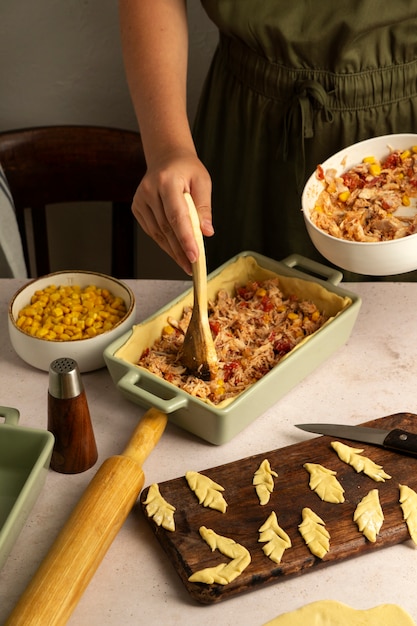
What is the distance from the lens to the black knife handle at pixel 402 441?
1.35 metres

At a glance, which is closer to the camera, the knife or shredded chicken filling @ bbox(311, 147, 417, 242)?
the knife

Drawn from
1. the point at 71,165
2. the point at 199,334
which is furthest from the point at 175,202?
the point at 71,165

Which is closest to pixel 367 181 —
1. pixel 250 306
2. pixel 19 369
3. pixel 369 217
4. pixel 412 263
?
pixel 369 217

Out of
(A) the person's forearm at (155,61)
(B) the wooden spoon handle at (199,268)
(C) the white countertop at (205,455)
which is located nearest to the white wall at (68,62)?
(A) the person's forearm at (155,61)

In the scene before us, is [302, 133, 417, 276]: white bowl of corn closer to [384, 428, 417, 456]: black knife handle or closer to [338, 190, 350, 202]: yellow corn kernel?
[338, 190, 350, 202]: yellow corn kernel

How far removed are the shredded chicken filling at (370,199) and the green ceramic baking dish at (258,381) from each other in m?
0.14

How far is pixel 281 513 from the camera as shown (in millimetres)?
1258

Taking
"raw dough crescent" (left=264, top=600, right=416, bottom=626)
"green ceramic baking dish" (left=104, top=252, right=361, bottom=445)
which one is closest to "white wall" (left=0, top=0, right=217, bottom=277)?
"green ceramic baking dish" (left=104, top=252, right=361, bottom=445)

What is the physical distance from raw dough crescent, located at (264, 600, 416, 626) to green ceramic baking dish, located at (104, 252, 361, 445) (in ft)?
1.13

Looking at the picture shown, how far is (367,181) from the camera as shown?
5.44 ft

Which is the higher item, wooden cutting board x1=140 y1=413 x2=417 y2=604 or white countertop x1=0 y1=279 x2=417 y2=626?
wooden cutting board x1=140 y1=413 x2=417 y2=604

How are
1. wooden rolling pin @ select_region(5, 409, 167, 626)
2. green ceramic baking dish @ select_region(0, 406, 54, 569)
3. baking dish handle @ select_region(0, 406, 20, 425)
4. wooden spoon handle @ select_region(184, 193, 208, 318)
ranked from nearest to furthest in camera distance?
wooden rolling pin @ select_region(5, 409, 167, 626) → green ceramic baking dish @ select_region(0, 406, 54, 569) → baking dish handle @ select_region(0, 406, 20, 425) → wooden spoon handle @ select_region(184, 193, 208, 318)

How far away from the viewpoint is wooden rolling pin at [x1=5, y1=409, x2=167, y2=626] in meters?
1.09

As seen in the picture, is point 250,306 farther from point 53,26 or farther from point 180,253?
point 53,26
